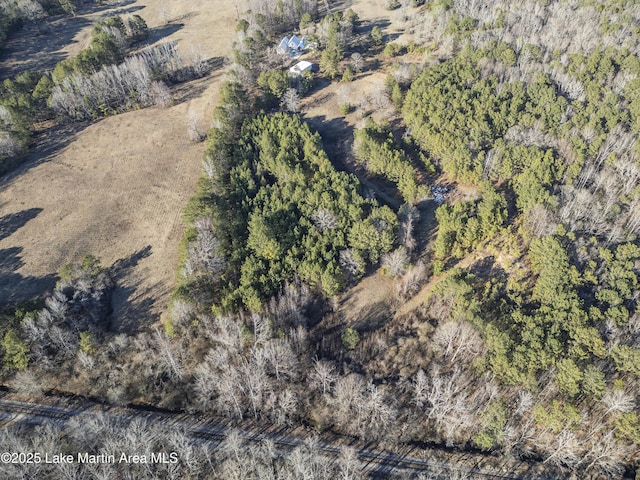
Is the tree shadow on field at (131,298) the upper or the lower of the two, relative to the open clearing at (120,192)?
lower

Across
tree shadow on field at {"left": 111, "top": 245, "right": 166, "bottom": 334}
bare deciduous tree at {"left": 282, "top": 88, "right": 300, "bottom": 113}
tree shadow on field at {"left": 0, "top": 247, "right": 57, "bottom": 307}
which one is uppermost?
bare deciduous tree at {"left": 282, "top": 88, "right": 300, "bottom": 113}

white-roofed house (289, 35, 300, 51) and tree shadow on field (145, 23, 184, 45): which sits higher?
tree shadow on field (145, 23, 184, 45)

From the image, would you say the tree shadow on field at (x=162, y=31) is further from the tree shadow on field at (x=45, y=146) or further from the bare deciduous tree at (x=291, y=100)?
the bare deciduous tree at (x=291, y=100)

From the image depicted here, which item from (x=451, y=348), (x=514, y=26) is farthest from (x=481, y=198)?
(x=514, y=26)

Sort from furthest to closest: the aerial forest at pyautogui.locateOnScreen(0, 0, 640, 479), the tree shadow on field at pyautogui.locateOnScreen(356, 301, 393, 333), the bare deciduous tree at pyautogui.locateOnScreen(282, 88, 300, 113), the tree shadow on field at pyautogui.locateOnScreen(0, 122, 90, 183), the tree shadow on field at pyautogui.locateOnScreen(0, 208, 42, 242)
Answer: the bare deciduous tree at pyautogui.locateOnScreen(282, 88, 300, 113), the tree shadow on field at pyautogui.locateOnScreen(0, 122, 90, 183), the tree shadow on field at pyautogui.locateOnScreen(0, 208, 42, 242), the tree shadow on field at pyautogui.locateOnScreen(356, 301, 393, 333), the aerial forest at pyautogui.locateOnScreen(0, 0, 640, 479)

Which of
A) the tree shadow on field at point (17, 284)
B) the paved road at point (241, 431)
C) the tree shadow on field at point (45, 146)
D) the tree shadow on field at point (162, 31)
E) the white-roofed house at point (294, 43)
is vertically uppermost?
the tree shadow on field at point (162, 31)

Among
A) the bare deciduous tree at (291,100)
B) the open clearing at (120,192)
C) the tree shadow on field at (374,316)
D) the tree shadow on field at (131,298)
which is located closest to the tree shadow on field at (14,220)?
the open clearing at (120,192)

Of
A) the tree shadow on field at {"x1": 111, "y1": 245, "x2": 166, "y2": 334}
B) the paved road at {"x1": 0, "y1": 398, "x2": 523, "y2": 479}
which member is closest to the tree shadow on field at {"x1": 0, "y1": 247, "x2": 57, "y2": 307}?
the tree shadow on field at {"x1": 111, "y1": 245, "x2": 166, "y2": 334}

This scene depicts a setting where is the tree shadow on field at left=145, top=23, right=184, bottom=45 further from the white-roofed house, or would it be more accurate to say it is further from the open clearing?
the white-roofed house
